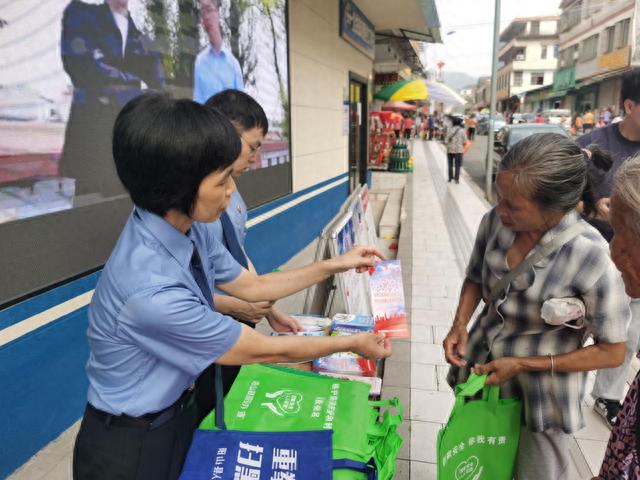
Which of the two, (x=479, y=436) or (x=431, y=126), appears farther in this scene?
(x=431, y=126)

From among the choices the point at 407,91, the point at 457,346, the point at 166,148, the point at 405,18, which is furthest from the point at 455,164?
the point at 166,148

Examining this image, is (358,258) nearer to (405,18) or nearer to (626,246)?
(626,246)

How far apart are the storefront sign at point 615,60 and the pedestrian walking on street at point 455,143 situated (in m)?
25.5

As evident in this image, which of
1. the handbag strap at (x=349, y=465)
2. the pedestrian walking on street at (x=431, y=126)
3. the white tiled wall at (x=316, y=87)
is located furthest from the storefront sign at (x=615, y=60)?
the handbag strap at (x=349, y=465)

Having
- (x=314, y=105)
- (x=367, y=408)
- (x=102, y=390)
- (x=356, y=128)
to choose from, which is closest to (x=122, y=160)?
(x=102, y=390)

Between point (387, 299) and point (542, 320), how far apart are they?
140 centimetres

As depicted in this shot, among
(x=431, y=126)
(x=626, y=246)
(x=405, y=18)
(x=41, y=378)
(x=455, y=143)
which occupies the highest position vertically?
(x=405, y=18)

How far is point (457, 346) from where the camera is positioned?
195 centimetres

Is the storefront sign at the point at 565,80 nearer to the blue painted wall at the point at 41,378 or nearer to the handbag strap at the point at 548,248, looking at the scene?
the handbag strap at the point at 548,248

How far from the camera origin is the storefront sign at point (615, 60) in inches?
1233

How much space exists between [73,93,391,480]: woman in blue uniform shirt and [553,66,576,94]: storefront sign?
158 ft

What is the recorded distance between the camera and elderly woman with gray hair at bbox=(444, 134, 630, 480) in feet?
4.84

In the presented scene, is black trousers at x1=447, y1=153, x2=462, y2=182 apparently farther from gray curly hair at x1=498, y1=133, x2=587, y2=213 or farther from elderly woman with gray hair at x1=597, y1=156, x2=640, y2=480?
elderly woman with gray hair at x1=597, y1=156, x2=640, y2=480

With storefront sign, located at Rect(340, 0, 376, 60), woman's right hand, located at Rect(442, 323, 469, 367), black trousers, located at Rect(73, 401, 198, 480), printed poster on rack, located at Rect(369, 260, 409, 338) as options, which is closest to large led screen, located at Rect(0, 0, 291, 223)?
black trousers, located at Rect(73, 401, 198, 480)
